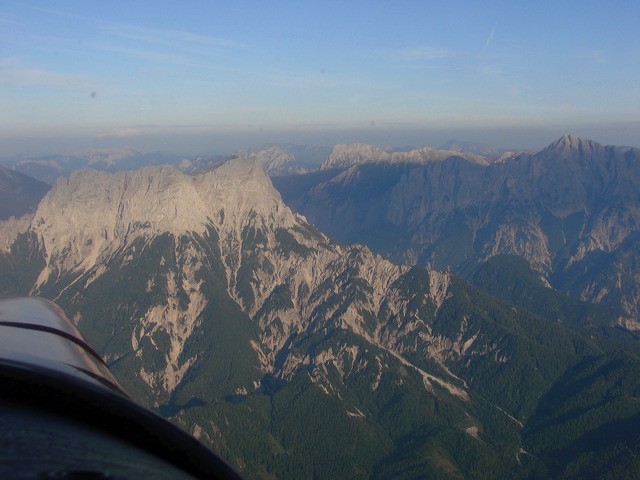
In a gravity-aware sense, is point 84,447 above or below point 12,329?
above

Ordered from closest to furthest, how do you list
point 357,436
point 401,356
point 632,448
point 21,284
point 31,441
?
point 31,441, point 632,448, point 357,436, point 401,356, point 21,284

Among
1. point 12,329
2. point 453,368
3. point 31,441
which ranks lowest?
point 453,368

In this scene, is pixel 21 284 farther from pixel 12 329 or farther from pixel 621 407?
pixel 12 329

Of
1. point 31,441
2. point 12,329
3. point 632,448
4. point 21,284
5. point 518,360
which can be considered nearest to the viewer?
point 31,441

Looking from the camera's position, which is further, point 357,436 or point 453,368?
point 453,368

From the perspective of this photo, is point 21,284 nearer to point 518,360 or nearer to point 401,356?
point 401,356

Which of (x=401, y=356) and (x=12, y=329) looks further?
(x=401, y=356)

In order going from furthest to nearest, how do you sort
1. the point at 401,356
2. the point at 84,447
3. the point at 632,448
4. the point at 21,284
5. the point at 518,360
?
the point at 21,284 → the point at 401,356 → the point at 518,360 → the point at 632,448 → the point at 84,447

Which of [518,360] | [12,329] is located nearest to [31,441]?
[12,329]

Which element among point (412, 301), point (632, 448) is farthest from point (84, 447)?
point (412, 301)
